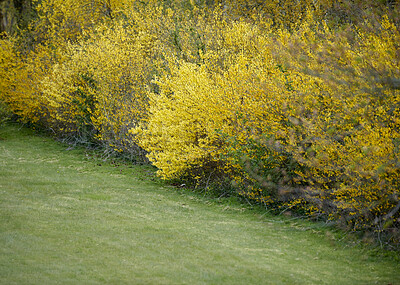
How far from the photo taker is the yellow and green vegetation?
23.0 feet

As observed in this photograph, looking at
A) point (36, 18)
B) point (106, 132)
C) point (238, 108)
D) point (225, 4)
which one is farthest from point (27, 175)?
point (36, 18)

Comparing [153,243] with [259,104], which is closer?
[153,243]

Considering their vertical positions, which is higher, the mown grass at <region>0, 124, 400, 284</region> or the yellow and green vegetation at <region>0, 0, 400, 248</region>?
the yellow and green vegetation at <region>0, 0, 400, 248</region>

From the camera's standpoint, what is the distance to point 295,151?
8281 millimetres

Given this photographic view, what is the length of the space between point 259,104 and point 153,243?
137 inches

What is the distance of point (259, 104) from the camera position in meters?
9.03

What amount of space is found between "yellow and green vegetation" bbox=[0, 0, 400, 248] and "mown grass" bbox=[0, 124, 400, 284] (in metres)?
0.68

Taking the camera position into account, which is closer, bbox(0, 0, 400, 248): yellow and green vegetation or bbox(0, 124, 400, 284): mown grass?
bbox(0, 124, 400, 284): mown grass

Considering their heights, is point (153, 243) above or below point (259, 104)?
below

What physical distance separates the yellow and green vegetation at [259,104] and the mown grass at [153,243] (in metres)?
0.68

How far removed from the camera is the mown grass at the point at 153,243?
18.9 ft

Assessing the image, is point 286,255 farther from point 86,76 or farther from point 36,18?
point 36,18

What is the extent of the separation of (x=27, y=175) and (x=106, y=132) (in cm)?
428

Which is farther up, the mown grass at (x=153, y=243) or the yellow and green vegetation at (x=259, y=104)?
the yellow and green vegetation at (x=259, y=104)
